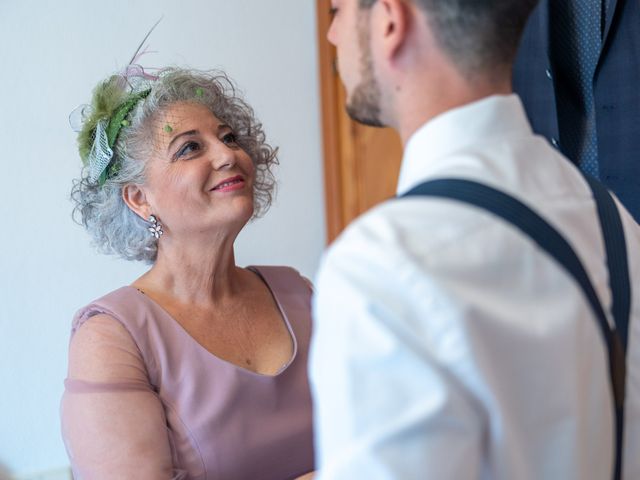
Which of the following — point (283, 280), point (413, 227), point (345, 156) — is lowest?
point (283, 280)

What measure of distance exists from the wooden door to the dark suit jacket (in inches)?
36.6

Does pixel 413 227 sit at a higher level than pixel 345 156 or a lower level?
higher

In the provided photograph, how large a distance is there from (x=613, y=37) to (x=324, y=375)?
1566 mm

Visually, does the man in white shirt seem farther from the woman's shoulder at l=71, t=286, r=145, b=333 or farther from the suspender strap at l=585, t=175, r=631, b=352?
the woman's shoulder at l=71, t=286, r=145, b=333

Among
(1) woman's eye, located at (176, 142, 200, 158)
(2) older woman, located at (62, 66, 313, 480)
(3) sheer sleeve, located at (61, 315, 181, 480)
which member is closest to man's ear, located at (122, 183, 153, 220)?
(2) older woman, located at (62, 66, 313, 480)

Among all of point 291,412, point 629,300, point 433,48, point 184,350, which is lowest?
point 291,412

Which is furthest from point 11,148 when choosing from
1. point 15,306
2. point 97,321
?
point 97,321

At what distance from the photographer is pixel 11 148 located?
2094 mm

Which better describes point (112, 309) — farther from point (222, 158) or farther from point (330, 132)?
point (330, 132)

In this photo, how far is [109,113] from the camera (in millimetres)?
1752

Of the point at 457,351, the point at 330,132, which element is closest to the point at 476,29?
the point at 457,351

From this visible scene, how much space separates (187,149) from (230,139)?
0.14 meters

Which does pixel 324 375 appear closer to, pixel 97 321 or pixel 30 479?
pixel 97 321

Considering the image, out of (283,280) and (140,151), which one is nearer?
(140,151)
